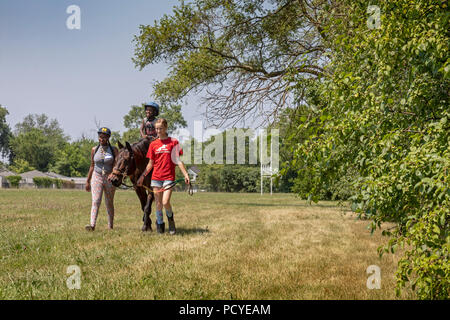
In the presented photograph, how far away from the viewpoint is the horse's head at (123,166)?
25.7ft

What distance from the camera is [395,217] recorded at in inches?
156

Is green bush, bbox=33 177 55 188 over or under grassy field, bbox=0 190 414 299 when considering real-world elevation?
under

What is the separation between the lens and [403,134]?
355 cm

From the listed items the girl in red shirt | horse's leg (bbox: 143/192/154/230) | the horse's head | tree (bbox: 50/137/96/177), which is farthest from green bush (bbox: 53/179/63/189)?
the girl in red shirt

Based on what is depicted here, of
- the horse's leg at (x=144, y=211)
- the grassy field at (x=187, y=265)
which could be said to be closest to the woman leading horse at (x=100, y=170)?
the horse's leg at (x=144, y=211)

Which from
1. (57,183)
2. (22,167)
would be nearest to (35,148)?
(22,167)

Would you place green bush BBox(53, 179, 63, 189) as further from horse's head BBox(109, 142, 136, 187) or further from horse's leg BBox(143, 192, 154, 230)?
horse's head BBox(109, 142, 136, 187)

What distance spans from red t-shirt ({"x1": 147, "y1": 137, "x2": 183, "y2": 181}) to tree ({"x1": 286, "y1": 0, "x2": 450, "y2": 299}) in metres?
4.18

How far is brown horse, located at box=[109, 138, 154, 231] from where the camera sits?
7.90 meters

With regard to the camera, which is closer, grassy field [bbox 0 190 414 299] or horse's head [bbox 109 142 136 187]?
grassy field [bbox 0 190 414 299]

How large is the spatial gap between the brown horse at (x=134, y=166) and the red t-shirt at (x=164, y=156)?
560 millimetres
